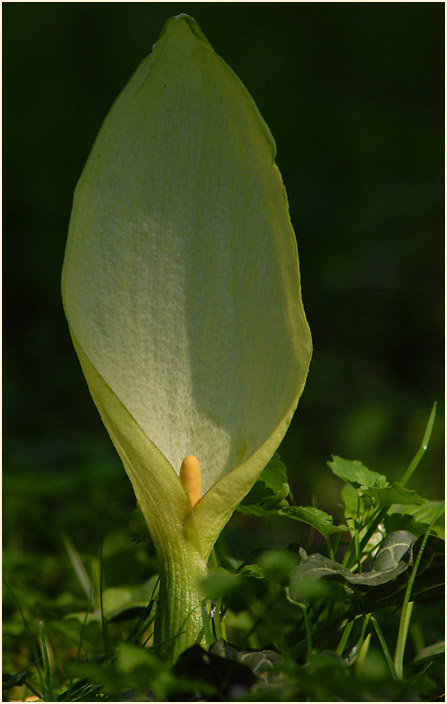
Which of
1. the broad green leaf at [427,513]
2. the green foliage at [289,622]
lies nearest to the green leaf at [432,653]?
the green foliage at [289,622]

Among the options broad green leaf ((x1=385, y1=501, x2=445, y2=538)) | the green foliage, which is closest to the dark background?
the green foliage

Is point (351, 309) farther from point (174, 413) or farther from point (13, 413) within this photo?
point (174, 413)

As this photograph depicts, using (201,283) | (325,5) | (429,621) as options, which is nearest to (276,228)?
(201,283)

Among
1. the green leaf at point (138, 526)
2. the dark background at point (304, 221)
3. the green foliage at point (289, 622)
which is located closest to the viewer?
the green foliage at point (289, 622)

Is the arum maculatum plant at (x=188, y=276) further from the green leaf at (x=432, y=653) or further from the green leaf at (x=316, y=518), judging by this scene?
the green leaf at (x=432, y=653)

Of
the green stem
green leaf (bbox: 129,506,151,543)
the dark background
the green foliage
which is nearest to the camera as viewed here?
the green foliage

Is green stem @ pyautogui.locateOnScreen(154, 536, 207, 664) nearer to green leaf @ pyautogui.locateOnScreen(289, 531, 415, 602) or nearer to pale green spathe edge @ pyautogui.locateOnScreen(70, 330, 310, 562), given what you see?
pale green spathe edge @ pyautogui.locateOnScreen(70, 330, 310, 562)
